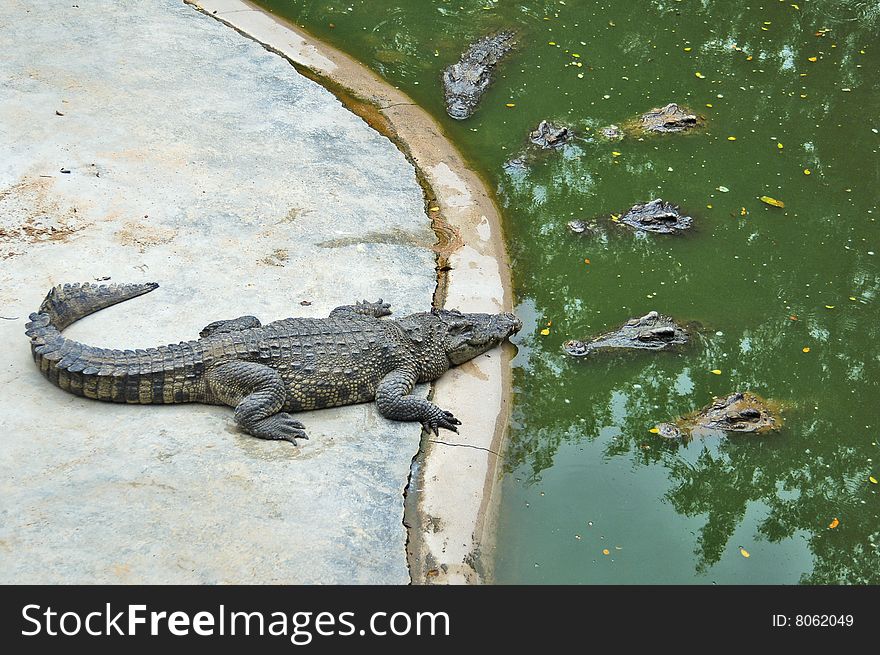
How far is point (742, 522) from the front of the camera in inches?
258

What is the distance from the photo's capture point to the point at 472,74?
11945 mm

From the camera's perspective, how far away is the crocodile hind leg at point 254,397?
6.26 m

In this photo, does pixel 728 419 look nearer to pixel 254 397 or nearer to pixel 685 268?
pixel 685 268

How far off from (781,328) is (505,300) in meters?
2.46

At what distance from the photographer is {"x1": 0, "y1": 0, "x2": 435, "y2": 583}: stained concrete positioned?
5312mm

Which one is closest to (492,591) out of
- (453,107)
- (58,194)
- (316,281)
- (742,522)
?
(742,522)

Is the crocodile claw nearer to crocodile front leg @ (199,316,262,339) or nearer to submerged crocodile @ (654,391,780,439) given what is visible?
crocodile front leg @ (199,316,262,339)

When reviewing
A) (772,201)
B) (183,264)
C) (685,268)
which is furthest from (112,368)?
(772,201)

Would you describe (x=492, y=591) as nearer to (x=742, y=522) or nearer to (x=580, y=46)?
(x=742, y=522)

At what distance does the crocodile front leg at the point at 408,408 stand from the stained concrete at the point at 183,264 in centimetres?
9

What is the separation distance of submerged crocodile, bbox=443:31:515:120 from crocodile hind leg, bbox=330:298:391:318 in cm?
435

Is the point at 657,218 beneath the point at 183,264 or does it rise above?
above

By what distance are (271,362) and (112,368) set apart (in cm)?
105

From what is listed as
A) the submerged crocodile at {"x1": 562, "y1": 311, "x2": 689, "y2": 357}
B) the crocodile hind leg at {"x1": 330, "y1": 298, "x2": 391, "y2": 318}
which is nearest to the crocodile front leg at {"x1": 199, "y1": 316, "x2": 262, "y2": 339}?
the crocodile hind leg at {"x1": 330, "y1": 298, "x2": 391, "y2": 318}
